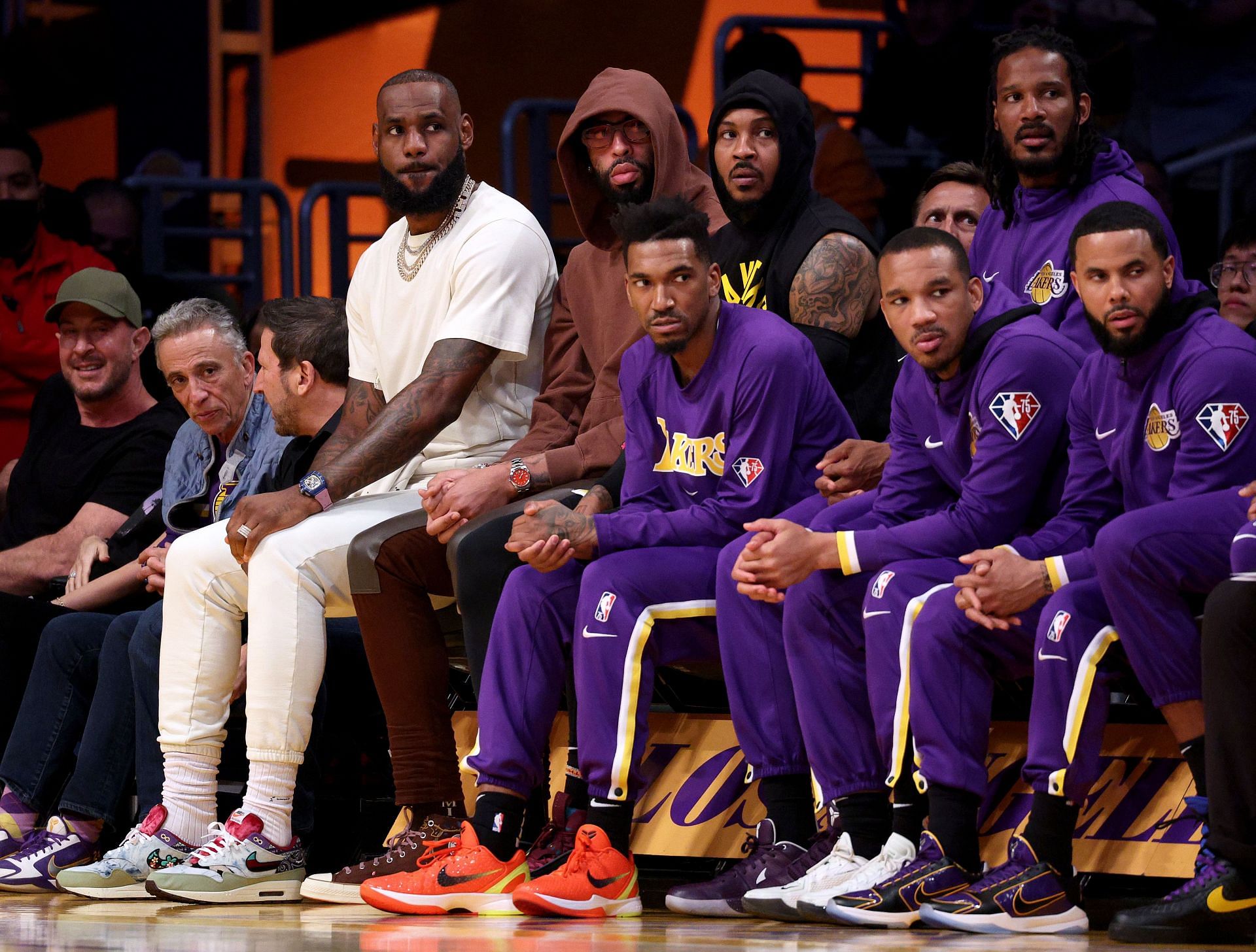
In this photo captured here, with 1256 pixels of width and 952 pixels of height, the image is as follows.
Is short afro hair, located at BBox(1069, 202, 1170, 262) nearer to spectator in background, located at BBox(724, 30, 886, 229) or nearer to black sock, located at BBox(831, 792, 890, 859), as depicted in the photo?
black sock, located at BBox(831, 792, 890, 859)

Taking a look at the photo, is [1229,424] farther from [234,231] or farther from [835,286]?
[234,231]

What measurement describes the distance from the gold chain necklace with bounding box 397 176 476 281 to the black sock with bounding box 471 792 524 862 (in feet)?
4.61

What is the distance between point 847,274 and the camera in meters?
3.90

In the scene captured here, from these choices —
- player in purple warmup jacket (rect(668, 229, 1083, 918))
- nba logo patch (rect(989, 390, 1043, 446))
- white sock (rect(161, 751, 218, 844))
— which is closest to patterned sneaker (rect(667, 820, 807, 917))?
player in purple warmup jacket (rect(668, 229, 1083, 918))

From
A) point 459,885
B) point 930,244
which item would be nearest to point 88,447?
point 459,885

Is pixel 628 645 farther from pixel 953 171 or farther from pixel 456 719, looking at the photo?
pixel 953 171

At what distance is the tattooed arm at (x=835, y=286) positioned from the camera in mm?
3887

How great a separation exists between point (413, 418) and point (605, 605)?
2.74 ft

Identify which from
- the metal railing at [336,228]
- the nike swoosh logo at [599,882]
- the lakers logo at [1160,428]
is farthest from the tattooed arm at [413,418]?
the metal railing at [336,228]

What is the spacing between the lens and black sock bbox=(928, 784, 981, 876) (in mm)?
3096

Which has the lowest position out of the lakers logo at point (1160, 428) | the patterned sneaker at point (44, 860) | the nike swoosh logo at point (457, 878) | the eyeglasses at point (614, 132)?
the patterned sneaker at point (44, 860)

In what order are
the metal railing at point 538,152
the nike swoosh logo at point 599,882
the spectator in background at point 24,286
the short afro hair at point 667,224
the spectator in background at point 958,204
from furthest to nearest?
the spectator in background at point 24,286 < the metal railing at point 538,152 < the spectator in background at point 958,204 < the short afro hair at point 667,224 < the nike swoosh logo at point 599,882

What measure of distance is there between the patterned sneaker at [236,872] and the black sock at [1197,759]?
1.91 m

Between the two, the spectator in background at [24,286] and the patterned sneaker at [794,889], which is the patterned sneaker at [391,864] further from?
the spectator in background at [24,286]
